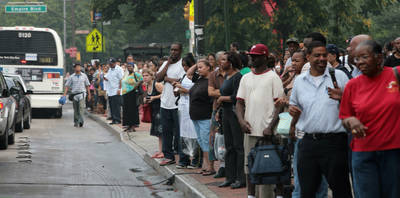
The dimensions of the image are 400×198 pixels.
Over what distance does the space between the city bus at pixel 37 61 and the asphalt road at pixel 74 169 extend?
7.49 metres

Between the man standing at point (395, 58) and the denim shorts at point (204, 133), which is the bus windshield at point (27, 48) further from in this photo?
the man standing at point (395, 58)

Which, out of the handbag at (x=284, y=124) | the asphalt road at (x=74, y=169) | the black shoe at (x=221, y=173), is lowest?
the asphalt road at (x=74, y=169)

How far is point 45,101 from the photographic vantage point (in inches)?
1072

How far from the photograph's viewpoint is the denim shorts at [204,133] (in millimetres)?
11133

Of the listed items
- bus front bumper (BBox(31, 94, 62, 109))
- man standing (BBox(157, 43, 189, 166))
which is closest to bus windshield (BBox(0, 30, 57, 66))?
bus front bumper (BBox(31, 94, 62, 109))

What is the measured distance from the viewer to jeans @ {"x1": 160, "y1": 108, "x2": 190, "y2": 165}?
12227 mm

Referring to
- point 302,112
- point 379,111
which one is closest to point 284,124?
point 302,112

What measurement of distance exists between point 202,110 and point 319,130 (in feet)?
15.7

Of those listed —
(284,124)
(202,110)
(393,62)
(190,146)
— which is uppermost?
(393,62)

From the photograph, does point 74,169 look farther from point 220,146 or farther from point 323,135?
point 323,135

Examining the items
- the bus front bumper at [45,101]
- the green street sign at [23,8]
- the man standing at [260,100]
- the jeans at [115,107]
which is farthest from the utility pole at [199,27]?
the green street sign at [23,8]

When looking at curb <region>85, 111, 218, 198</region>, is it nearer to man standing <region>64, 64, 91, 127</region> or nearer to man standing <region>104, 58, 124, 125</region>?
man standing <region>104, 58, 124, 125</region>

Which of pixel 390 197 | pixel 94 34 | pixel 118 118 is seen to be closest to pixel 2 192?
pixel 390 197

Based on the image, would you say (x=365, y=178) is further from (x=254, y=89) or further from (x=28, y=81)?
(x=28, y=81)
